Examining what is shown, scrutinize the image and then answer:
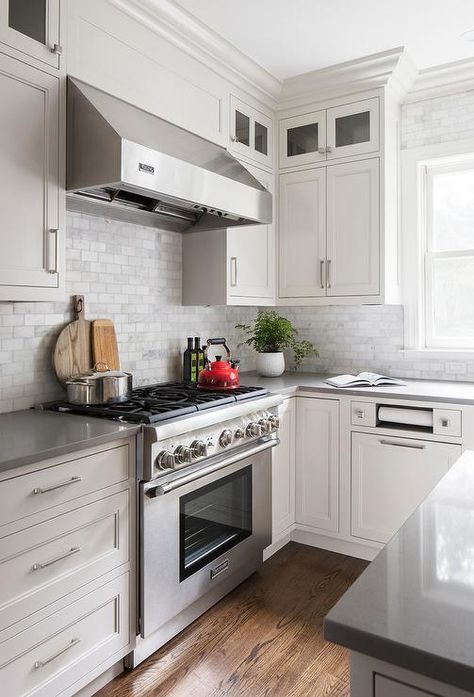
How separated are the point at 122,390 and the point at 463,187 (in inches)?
98.4

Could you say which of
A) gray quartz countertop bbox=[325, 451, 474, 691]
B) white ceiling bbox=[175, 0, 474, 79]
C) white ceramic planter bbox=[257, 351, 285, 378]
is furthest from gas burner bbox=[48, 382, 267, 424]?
white ceiling bbox=[175, 0, 474, 79]

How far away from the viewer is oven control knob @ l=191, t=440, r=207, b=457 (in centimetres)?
221

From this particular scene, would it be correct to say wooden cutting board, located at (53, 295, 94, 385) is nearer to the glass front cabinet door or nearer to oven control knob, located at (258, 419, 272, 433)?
oven control knob, located at (258, 419, 272, 433)

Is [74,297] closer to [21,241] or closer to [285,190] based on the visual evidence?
[21,241]

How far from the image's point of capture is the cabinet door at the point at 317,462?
9.88ft

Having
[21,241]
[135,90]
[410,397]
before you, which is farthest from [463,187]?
[21,241]

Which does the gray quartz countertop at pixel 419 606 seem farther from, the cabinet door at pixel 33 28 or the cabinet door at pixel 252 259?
the cabinet door at pixel 252 259

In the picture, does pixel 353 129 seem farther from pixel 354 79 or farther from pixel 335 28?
pixel 335 28

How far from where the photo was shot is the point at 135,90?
2.36 metres

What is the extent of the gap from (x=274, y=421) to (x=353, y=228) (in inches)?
51.8

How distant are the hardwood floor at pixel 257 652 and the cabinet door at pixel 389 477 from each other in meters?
0.33

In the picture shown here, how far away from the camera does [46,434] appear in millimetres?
1828

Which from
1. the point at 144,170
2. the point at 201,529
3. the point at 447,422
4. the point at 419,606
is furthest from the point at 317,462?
the point at 419,606

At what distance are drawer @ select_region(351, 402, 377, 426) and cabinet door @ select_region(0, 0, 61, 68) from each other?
2143 mm
